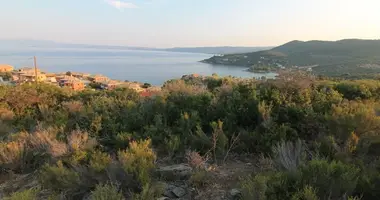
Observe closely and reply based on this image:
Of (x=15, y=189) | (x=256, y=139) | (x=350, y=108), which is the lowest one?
(x=15, y=189)

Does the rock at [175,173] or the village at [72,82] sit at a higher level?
the rock at [175,173]

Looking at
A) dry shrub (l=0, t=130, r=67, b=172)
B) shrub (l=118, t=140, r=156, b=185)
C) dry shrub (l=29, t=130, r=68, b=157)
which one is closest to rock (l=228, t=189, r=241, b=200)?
shrub (l=118, t=140, r=156, b=185)

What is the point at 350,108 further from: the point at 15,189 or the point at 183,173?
the point at 15,189

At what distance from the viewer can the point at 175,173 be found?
3785 mm

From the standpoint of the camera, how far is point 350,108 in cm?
457

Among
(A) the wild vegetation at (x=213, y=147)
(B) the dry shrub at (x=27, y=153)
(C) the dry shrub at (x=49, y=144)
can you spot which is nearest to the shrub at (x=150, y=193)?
(A) the wild vegetation at (x=213, y=147)

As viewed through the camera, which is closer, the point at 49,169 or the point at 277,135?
the point at 49,169

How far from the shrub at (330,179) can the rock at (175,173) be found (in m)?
1.45

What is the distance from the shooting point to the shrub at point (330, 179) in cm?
276

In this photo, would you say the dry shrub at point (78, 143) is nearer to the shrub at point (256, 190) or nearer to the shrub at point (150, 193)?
the shrub at point (150, 193)

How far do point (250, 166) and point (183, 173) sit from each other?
974mm

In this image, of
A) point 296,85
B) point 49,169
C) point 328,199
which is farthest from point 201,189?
point 296,85

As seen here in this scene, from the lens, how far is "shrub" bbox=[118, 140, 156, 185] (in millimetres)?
3355

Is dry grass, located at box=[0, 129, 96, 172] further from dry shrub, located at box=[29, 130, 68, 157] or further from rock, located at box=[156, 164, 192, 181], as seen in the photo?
rock, located at box=[156, 164, 192, 181]
